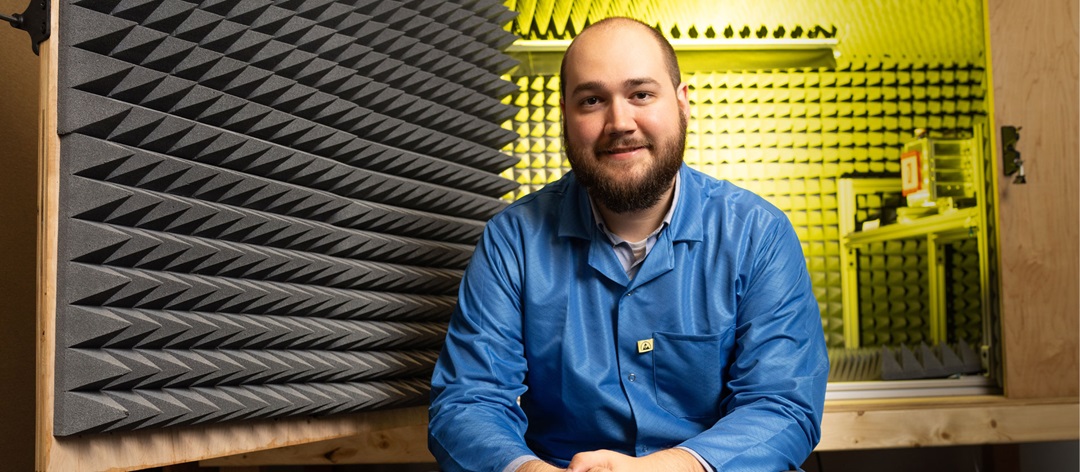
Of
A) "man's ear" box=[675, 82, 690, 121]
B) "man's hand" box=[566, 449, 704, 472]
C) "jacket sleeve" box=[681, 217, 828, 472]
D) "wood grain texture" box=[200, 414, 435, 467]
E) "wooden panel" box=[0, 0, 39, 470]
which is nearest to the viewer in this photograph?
"man's hand" box=[566, 449, 704, 472]

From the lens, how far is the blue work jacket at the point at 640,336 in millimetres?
1803

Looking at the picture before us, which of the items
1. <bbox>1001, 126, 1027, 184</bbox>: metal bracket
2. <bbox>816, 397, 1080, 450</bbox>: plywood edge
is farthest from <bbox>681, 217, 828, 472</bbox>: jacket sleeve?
<bbox>1001, 126, 1027, 184</bbox>: metal bracket

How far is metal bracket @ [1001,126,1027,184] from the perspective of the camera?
318cm

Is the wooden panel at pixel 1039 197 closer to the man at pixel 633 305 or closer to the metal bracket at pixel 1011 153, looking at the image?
the metal bracket at pixel 1011 153

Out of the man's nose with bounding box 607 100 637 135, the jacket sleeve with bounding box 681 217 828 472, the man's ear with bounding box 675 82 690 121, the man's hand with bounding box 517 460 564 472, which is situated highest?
the man's ear with bounding box 675 82 690 121

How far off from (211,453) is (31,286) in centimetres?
102

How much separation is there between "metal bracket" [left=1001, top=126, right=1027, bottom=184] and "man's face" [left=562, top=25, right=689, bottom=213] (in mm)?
1930

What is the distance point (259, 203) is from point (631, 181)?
80 cm

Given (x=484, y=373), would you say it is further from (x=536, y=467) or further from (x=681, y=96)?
(x=681, y=96)

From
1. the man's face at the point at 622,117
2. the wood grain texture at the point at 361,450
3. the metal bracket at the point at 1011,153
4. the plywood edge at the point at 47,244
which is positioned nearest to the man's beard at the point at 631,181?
the man's face at the point at 622,117

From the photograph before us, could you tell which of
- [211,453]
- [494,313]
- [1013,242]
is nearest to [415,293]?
[494,313]

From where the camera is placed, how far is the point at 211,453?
175cm

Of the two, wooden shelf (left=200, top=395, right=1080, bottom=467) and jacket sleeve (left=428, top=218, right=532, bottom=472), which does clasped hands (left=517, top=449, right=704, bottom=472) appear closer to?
jacket sleeve (left=428, top=218, right=532, bottom=472)

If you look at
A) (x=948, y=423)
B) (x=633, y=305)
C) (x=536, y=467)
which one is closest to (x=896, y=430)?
(x=948, y=423)
